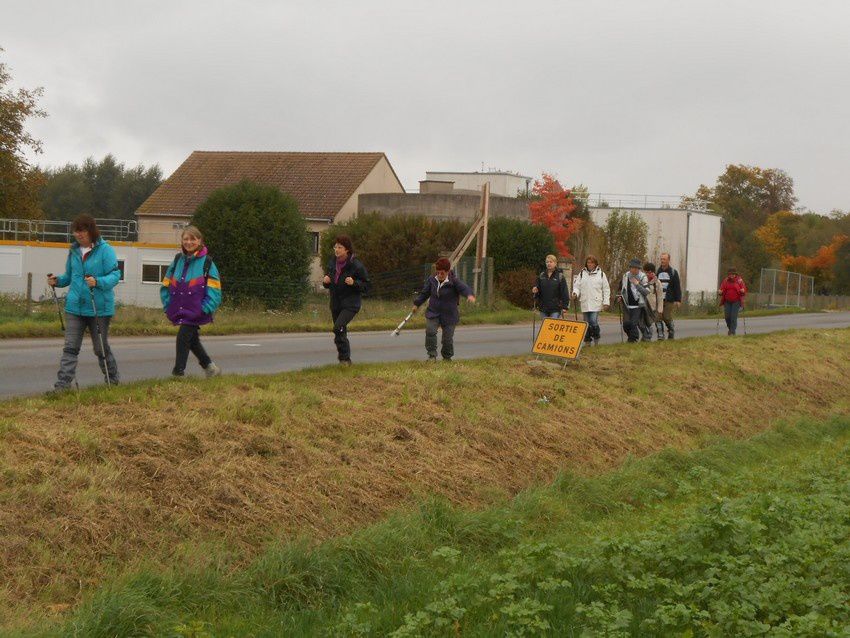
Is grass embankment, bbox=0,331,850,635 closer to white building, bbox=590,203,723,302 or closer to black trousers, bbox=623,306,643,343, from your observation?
black trousers, bbox=623,306,643,343

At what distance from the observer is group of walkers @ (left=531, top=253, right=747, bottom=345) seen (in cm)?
2002

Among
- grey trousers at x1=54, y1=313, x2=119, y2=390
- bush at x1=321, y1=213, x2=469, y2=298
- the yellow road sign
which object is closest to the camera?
grey trousers at x1=54, y1=313, x2=119, y2=390

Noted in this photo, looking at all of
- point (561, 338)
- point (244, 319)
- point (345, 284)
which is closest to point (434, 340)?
point (561, 338)

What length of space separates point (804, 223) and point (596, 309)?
111 metres

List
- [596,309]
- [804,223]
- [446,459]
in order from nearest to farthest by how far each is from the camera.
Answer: [446,459] → [596,309] → [804,223]

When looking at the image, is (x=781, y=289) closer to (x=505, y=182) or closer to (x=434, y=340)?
(x=505, y=182)

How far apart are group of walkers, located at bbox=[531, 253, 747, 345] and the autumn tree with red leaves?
43.0 metres

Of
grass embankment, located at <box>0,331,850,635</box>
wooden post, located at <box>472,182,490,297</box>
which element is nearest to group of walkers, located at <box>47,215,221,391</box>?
grass embankment, located at <box>0,331,850,635</box>

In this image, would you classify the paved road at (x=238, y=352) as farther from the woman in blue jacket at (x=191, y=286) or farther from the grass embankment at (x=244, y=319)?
the woman in blue jacket at (x=191, y=286)

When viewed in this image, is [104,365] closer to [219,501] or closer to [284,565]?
[219,501]

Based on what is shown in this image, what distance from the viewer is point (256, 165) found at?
210ft

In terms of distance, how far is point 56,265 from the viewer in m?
46.4

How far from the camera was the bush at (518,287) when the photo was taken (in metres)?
46.7

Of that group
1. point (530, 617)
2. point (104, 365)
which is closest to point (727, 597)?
point (530, 617)
